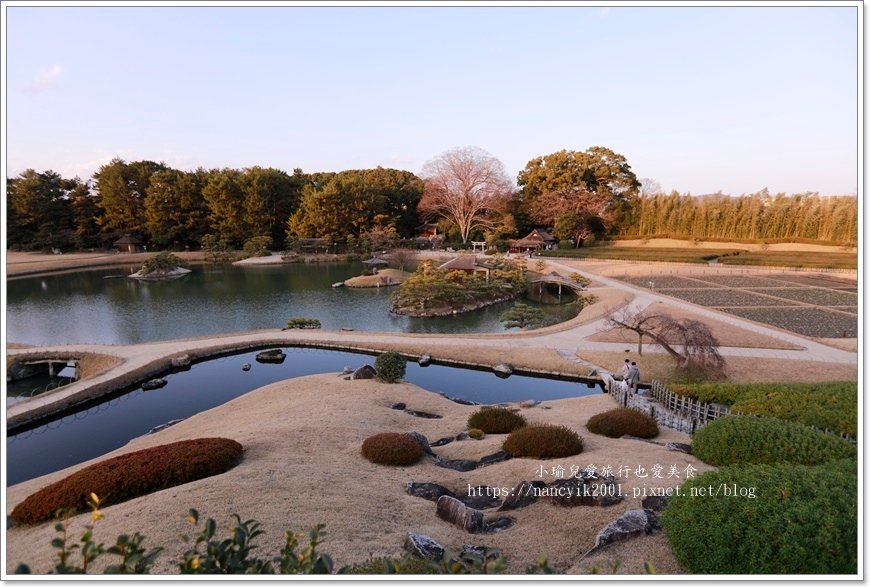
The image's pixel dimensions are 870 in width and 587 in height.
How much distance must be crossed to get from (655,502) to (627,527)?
80 centimetres

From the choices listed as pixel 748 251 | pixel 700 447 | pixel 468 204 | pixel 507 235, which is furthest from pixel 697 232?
pixel 700 447

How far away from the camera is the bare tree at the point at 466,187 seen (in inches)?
1768

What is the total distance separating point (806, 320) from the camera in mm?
16266

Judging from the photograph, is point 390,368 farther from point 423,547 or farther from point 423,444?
point 423,547

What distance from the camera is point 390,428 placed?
8.27 meters

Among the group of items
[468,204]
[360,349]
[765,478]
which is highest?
[468,204]

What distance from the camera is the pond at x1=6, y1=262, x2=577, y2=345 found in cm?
1844

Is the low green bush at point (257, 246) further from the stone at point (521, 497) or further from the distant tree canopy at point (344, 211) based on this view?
the stone at point (521, 497)

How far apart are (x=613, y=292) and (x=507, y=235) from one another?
24508 millimetres

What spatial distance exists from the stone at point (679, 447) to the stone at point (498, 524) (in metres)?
3.07

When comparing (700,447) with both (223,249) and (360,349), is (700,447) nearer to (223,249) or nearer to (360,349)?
(360,349)

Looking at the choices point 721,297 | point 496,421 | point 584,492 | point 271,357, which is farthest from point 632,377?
point 721,297

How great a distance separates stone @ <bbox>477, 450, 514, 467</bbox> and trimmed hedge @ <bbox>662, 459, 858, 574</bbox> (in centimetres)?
280

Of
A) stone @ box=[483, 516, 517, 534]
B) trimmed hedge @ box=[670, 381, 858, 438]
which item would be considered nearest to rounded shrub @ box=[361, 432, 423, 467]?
stone @ box=[483, 516, 517, 534]
